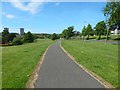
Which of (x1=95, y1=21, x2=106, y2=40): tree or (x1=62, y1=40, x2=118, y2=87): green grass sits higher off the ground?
(x1=95, y1=21, x2=106, y2=40): tree

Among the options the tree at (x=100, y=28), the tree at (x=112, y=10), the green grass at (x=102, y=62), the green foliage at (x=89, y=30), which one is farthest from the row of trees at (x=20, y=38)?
the green grass at (x=102, y=62)

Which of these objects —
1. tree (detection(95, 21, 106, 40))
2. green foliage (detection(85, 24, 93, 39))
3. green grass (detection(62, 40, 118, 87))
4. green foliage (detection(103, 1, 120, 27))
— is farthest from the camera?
green foliage (detection(85, 24, 93, 39))

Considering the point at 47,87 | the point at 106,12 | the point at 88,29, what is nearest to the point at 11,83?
the point at 47,87

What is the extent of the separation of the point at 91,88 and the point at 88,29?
103257 millimetres

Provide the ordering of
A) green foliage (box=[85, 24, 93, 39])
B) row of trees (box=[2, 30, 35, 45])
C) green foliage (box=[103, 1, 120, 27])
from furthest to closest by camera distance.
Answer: green foliage (box=[85, 24, 93, 39]), row of trees (box=[2, 30, 35, 45]), green foliage (box=[103, 1, 120, 27])

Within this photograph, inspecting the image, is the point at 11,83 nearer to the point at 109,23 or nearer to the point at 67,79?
the point at 67,79

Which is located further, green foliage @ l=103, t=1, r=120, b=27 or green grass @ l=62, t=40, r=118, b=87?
green foliage @ l=103, t=1, r=120, b=27

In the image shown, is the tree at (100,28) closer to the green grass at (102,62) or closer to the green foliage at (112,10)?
the green foliage at (112,10)

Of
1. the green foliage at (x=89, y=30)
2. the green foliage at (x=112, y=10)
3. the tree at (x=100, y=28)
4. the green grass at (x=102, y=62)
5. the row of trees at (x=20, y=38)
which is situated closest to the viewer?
the green grass at (x=102, y=62)

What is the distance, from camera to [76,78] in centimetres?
1092

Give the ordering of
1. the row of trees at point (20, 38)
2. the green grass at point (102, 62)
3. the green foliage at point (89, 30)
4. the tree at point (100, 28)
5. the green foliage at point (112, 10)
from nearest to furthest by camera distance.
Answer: the green grass at point (102, 62), the green foliage at point (112, 10), the row of trees at point (20, 38), the tree at point (100, 28), the green foliage at point (89, 30)

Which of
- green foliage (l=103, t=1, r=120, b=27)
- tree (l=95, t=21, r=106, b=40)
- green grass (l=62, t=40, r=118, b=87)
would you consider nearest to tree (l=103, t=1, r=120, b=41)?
green foliage (l=103, t=1, r=120, b=27)

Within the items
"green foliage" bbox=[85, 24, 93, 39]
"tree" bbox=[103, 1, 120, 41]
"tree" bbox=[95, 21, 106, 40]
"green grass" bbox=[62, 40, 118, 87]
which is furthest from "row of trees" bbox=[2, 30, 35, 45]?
"green grass" bbox=[62, 40, 118, 87]

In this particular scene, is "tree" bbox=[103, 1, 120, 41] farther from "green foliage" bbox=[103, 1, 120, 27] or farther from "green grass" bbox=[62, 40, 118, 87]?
"green grass" bbox=[62, 40, 118, 87]
